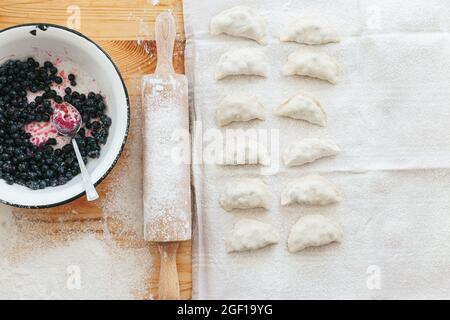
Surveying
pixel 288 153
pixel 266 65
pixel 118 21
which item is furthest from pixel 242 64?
pixel 118 21

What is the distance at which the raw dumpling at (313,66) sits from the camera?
1852 millimetres

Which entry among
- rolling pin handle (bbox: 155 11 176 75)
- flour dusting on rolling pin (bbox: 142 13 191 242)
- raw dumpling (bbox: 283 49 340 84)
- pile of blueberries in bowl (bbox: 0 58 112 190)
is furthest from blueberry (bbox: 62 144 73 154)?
raw dumpling (bbox: 283 49 340 84)

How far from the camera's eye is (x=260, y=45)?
→ 1889 millimetres

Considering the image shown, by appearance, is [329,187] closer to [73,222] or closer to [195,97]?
[195,97]

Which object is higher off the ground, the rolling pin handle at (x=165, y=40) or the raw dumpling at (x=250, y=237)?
the rolling pin handle at (x=165, y=40)

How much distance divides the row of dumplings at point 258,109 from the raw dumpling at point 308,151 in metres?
0.07

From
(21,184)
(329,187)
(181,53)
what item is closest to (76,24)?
(181,53)

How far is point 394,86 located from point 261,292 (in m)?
0.72

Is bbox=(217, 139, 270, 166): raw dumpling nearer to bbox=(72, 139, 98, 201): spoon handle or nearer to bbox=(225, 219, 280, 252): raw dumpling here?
bbox=(225, 219, 280, 252): raw dumpling

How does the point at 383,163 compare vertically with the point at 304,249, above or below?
above

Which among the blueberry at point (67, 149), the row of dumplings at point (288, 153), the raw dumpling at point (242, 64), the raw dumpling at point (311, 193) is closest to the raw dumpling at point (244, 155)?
the row of dumplings at point (288, 153)

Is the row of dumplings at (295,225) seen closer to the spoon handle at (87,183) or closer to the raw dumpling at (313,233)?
the raw dumpling at (313,233)

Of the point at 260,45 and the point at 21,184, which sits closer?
the point at 21,184

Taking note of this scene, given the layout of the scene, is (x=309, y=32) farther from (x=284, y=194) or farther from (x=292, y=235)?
(x=292, y=235)
